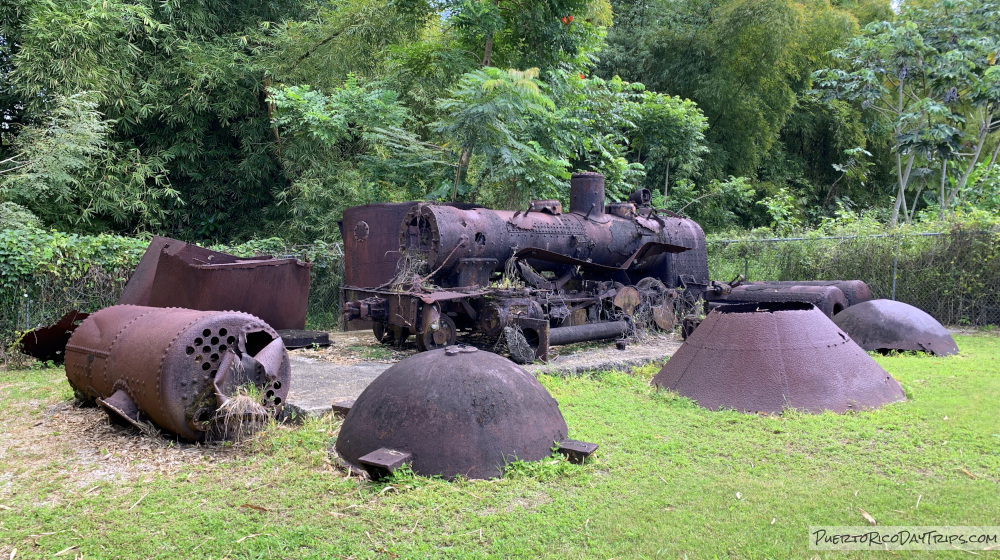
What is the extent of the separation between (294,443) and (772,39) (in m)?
18.0

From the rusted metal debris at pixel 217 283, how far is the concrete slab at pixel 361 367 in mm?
639

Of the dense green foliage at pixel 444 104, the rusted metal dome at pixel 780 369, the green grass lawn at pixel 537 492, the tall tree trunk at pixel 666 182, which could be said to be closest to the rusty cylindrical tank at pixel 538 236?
the dense green foliage at pixel 444 104

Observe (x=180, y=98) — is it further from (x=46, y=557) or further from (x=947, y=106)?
(x=947, y=106)

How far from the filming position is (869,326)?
28.0 ft

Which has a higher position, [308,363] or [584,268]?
[584,268]

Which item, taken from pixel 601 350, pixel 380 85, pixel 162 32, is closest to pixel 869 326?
pixel 601 350

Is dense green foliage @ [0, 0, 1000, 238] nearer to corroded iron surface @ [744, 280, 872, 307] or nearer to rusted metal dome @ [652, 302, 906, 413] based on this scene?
corroded iron surface @ [744, 280, 872, 307]

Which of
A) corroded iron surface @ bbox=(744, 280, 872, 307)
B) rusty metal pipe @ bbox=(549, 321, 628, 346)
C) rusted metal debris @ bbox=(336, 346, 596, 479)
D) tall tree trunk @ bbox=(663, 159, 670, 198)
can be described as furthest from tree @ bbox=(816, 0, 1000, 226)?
rusted metal debris @ bbox=(336, 346, 596, 479)

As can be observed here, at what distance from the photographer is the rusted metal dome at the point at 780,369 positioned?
5512 millimetres

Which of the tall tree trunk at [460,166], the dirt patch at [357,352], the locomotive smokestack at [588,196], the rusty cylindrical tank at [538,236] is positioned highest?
the tall tree trunk at [460,166]

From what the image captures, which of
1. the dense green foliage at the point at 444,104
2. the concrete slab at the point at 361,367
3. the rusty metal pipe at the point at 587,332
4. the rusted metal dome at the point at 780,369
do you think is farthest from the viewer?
the dense green foliage at the point at 444,104

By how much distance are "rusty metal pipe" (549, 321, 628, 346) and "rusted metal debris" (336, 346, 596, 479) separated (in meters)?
3.94

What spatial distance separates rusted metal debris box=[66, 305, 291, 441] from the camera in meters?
4.49

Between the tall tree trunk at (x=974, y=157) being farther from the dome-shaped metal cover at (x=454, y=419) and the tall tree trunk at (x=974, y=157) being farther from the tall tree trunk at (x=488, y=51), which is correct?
the dome-shaped metal cover at (x=454, y=419)
